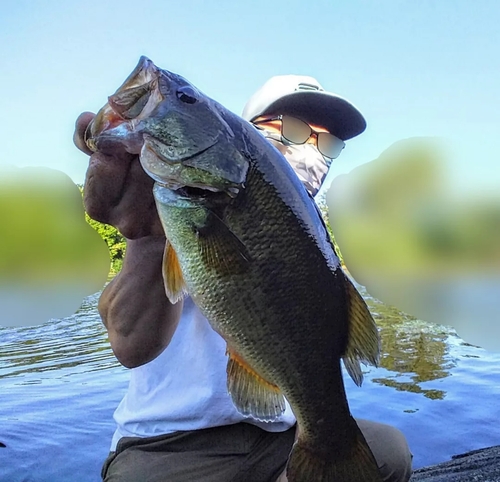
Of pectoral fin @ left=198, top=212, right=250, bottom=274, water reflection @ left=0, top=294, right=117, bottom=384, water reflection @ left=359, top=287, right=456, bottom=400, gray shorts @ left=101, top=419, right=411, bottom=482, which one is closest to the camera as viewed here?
pectoral fin @ left=198, top=212, right=250, bottom=274

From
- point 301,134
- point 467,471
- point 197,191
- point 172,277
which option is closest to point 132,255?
point 172,277

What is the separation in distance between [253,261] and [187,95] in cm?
62

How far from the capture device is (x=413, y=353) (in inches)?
520

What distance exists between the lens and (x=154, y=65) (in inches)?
79.8

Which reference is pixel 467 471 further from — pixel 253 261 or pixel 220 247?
pixel 220 247

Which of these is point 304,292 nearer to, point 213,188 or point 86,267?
point 213,188

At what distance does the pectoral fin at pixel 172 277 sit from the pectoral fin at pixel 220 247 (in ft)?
0.49

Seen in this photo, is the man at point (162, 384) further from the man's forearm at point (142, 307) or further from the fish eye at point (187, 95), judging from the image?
the fish eye at point (187, 95)

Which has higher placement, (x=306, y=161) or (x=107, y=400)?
(x=306, y=161)

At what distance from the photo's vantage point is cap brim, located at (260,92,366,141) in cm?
383

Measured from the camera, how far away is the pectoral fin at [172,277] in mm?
2057

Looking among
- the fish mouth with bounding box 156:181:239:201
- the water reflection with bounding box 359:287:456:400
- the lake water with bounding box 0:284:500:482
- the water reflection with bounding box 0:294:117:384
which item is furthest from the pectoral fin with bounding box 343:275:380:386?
the water reflection with bounding box 0:294:117:384

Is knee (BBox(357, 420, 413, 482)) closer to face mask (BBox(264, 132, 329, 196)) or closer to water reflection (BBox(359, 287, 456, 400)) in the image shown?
face mask (BBox(264, 132, 329, 196))

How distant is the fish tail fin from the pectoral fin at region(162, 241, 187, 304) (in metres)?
0.79
